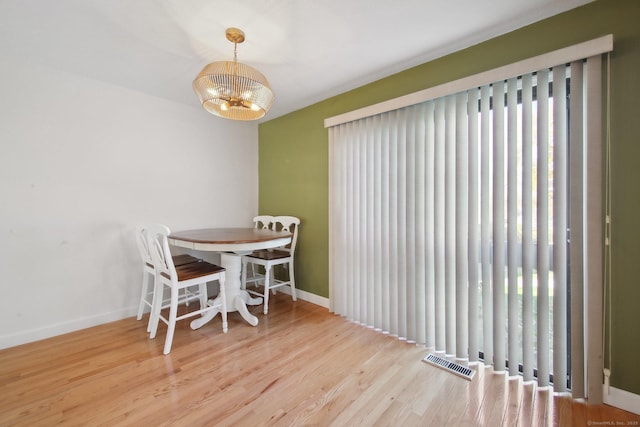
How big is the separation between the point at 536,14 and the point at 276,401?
107 inches

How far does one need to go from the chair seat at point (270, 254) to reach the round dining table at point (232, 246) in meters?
0.16

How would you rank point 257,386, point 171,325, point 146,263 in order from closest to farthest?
point 257,386
point 171,325
point 146,263

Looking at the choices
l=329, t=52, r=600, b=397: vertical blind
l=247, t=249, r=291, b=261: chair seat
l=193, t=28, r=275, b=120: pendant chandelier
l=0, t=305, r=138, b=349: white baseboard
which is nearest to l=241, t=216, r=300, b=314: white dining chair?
l=247, t=249, r=291, b=261: chair seat

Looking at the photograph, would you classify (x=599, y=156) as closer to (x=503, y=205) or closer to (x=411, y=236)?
(x=503, y=205)

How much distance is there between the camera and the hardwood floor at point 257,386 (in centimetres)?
136

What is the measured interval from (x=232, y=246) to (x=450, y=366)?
5.89ft

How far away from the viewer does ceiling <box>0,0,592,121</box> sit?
1495mm

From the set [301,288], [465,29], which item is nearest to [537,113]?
[465,29]

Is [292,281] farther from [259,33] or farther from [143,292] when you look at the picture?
[259,33]

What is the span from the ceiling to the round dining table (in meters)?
1.42

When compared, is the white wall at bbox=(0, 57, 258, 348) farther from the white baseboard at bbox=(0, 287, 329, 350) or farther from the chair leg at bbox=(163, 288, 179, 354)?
the chair leg at bbox=(163, 288, 179, 354)

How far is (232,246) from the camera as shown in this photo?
205 cm

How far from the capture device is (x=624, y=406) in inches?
54.2

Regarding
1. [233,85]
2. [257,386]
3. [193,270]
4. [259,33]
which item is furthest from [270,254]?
[259,33]
